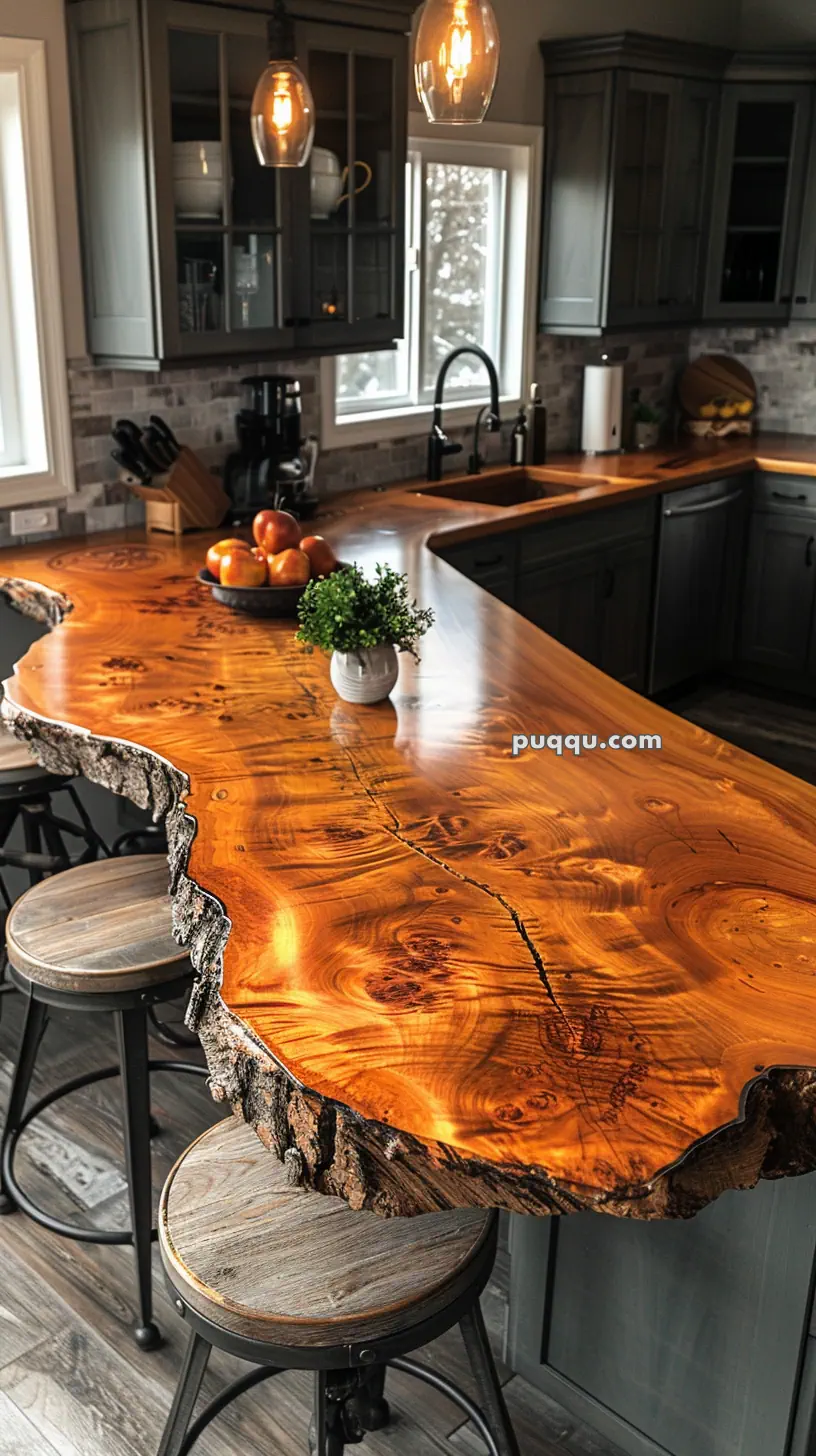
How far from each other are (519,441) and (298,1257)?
411 centimetres

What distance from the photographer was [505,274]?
16.8 ft

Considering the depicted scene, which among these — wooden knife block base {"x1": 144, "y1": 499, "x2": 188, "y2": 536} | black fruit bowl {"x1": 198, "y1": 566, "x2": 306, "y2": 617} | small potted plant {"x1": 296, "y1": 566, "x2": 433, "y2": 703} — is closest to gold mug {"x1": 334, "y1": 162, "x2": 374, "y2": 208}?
wooden knife block base {"x1": 144, "y1": 499, "x2": 188, "y2": 536}

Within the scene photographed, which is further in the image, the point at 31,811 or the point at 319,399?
the point at 319,399

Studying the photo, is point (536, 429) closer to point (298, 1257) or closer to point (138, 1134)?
point (138, 1134)

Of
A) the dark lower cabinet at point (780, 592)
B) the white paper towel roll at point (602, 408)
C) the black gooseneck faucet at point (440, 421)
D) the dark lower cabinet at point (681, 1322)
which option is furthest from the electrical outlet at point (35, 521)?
the dark lower cabinet at point (780, 592)

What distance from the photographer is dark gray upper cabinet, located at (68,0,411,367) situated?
3.28 metres

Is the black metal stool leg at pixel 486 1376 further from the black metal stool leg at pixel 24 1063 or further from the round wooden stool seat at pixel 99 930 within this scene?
the black metal stool leg at pixel 24 1063

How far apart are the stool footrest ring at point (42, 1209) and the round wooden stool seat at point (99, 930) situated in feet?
0.79

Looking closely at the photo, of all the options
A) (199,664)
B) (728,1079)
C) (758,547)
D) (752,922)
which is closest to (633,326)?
(758,547)

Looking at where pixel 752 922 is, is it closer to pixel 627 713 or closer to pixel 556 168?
pixel 627 713

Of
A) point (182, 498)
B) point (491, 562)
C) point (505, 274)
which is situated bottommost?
point (491, 562)

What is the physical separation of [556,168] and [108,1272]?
4331mm

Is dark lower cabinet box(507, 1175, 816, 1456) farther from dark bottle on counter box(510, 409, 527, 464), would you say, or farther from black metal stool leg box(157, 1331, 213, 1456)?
dark bottle on counter box(510, 409, 527, 464)

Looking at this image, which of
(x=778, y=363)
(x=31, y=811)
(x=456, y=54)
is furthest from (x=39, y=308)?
(x=778, y=363)
